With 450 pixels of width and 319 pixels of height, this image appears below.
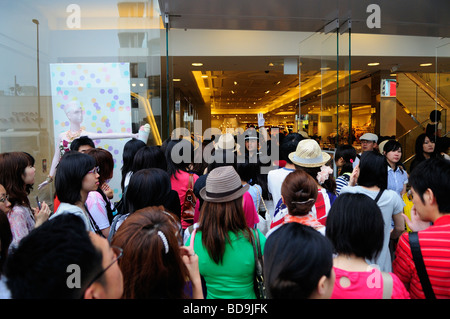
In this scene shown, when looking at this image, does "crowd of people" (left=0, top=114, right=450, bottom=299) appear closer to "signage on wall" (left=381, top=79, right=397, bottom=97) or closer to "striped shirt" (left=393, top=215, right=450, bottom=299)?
"striped shirt" (left=393, top=215, right=450, bottom=299)

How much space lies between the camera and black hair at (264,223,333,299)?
92 centimetres

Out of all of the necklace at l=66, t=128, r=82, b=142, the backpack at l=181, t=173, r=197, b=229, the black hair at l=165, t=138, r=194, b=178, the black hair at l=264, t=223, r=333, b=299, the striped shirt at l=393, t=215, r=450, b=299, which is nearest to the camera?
the black hair at l=264, t=223, r=333, b=299

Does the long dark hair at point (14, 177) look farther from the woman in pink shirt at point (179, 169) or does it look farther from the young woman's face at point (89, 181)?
the woman in pink shirt at point (179, 169)

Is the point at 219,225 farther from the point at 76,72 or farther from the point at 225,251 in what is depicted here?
the point at 76,72

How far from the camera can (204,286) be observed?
1.55 metres

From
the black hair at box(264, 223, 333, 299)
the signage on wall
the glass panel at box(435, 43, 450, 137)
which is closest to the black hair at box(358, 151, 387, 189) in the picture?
the black hair at box(264, 223, 333, 299)

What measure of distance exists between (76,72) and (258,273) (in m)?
4.16

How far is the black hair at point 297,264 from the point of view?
92 cm

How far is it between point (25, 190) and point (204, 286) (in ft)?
4.65

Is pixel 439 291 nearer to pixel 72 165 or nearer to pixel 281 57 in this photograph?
A: pixel 72 165

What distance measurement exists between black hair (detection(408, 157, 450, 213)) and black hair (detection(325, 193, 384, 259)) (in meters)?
0.35

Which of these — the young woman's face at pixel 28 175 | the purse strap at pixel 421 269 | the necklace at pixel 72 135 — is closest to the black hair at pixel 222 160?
the young woman's face at pixel 28 175

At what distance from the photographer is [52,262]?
0.78 m
